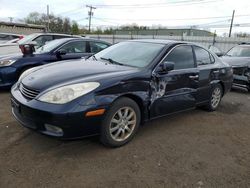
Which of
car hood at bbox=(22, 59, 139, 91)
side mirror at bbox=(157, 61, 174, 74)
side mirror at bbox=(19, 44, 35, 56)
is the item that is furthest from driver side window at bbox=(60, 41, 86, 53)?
side mirror at bbox=(157, 61, 174, 74)

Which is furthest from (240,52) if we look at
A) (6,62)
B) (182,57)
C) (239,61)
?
(6,62)

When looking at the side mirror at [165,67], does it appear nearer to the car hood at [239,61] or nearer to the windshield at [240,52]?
the car hood at [239,61]

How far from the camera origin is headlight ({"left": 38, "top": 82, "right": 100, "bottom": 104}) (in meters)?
3.00

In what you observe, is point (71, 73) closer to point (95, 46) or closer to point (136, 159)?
point (136, 159)

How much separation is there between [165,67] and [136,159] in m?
1.42

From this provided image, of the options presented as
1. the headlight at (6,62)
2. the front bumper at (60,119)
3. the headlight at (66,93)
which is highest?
the headlight at (66,93)

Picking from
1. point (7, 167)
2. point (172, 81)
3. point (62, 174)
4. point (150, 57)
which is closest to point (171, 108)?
point (172, 81)

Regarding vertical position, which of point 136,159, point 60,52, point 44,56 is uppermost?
point 60,52

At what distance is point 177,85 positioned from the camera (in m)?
4.20

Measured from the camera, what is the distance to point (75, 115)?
2949mm

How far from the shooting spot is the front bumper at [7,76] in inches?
232

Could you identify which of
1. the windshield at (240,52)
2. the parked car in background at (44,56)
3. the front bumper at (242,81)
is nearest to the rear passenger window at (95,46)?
the parked car in background at (44,56)

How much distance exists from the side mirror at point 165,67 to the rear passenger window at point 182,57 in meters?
0.25

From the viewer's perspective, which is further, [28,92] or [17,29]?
[17,29]
